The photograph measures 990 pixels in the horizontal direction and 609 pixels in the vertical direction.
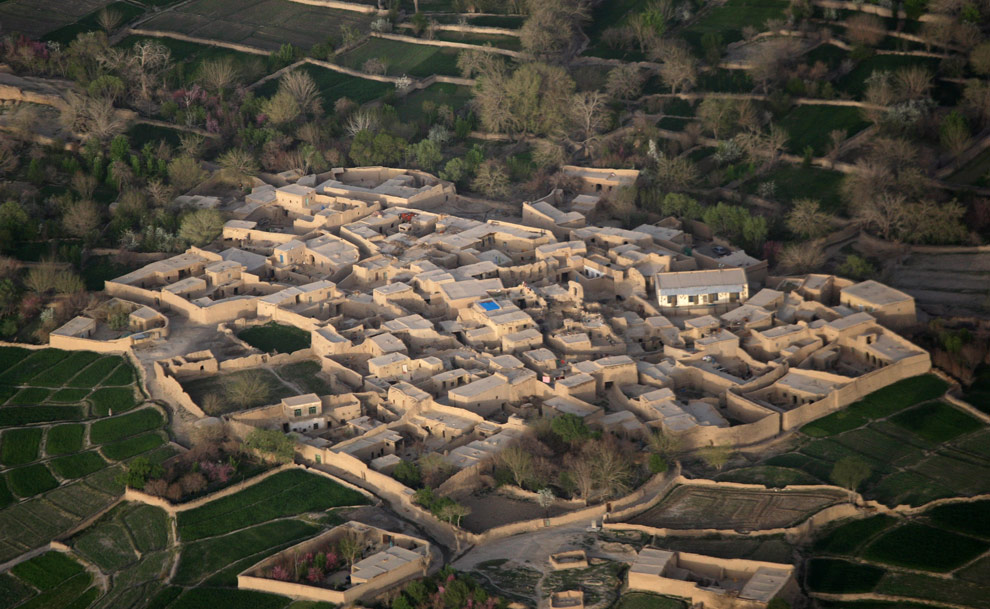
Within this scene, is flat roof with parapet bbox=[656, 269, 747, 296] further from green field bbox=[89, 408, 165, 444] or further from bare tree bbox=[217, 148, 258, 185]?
bare tree bbox=[217, 148, 258, 185]

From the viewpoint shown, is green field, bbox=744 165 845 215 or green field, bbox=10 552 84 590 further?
green field, bbox=744 165 845 215

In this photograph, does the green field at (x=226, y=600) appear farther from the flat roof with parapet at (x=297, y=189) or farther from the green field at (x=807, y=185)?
the green field at (x=807, y=185)

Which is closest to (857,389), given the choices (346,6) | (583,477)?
(583,477)

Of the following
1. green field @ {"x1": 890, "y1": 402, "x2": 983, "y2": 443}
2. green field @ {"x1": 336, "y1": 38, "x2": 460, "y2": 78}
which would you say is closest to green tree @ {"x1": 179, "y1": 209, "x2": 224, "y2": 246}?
green field @ {"x1": 336, "y1": 38, "x2": 460, "y2": 78}

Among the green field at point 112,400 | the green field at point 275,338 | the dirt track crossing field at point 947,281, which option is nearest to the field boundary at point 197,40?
the green field at point 275,338

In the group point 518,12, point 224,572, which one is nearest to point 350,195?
point 518,12

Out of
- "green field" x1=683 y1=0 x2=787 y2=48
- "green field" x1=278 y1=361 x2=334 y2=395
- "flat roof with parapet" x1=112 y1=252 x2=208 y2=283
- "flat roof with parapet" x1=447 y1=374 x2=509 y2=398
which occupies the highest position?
"green field" x1=683 y1=0 x2=787 y2=48
